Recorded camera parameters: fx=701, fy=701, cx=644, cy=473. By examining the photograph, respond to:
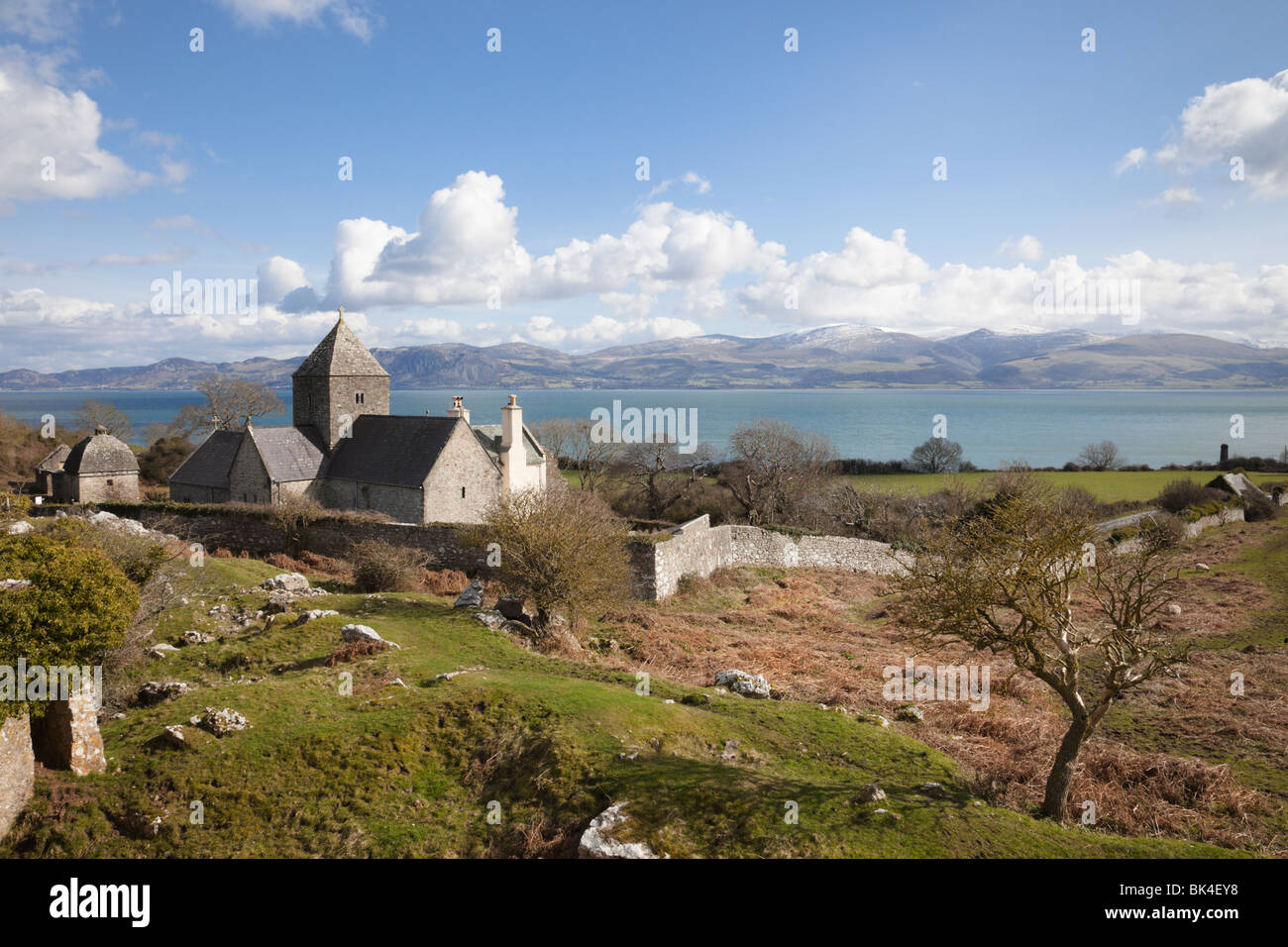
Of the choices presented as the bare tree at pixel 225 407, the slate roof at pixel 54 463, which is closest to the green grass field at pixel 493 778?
the slate roof at pixel 54 463

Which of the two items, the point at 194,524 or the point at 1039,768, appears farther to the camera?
the point at 194,524

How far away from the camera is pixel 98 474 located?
41.6 m

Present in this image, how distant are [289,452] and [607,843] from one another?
33536mm

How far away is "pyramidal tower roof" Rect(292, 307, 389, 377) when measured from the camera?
38531 mm

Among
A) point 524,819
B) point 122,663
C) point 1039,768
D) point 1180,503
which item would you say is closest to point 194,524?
point 122,663

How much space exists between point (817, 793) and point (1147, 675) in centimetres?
506

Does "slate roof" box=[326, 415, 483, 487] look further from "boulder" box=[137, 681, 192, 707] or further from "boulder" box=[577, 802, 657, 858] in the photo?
"boulder" box=[577, 802, 657, 858]

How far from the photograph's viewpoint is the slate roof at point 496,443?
42.7 m

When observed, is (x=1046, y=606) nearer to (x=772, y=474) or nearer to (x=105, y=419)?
(x=772, y=474)

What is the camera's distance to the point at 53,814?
9.47 metres

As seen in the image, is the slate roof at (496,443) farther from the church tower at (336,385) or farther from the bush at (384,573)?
the bush at (384,573)
